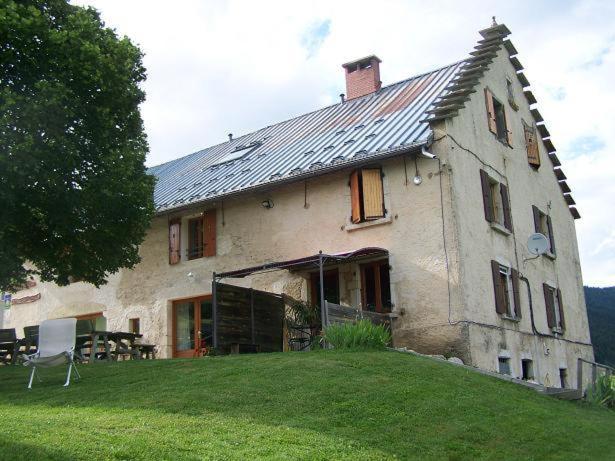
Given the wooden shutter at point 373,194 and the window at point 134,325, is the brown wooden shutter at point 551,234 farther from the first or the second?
the window at point 134,325

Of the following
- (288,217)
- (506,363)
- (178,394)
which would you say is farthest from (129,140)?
(506,363)

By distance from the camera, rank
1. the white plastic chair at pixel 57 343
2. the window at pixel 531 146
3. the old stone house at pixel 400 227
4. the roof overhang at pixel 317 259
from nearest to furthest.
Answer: the white plastic chair at pixel 57 343
the roof overhang at pixel 317 259
the old stone house at pixel 400 227
the window at pixel 531 146

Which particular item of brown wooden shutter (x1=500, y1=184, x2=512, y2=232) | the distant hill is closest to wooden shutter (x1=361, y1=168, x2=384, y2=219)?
brown wooden shutter (x1=500, y1=184, x2=512, y2=232)

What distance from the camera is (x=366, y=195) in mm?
16625

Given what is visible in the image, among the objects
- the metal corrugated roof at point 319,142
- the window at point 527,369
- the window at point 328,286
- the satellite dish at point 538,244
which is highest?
the metal corrugated roof at point 319,142

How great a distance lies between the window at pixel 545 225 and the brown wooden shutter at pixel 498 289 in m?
4.54

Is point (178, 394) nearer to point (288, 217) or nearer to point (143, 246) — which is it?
point (288, 217)

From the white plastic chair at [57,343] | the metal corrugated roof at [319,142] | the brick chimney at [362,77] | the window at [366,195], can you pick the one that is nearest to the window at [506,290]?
the window at [366,195]

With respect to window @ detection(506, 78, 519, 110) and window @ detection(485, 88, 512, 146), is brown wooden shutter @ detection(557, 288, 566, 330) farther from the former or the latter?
window @ detection(506, 78, 519, 110)

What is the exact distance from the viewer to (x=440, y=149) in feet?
53.3

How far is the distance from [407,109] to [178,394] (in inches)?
478

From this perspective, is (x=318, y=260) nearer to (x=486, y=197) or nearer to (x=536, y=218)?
(x=486, y=197)

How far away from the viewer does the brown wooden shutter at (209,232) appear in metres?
19.2

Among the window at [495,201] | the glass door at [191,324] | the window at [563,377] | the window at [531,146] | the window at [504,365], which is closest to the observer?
the window at [504,365]
